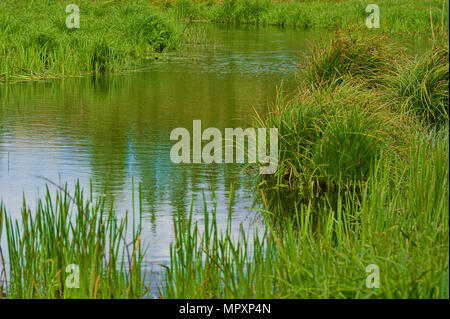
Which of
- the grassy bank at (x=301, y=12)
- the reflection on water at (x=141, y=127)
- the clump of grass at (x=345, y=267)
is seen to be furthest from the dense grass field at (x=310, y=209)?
the grassy bank at (x=301, y=12)

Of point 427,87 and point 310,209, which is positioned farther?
point 427,87

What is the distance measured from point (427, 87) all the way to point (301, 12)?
2214 centimetres

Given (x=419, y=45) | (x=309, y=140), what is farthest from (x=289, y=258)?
(x=419, y=45)

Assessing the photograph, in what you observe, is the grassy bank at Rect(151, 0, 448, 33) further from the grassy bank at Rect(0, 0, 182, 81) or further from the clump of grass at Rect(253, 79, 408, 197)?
the clump of grass at Rect(253, 79, 408, 197)

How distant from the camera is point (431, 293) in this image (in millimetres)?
4117

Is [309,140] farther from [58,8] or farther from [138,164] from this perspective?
[58,8]

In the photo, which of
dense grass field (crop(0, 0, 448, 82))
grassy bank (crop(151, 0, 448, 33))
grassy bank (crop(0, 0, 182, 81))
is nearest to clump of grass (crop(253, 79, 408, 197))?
dense grass field (crop(0, 0, 448, 82))

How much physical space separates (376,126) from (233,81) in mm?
8167

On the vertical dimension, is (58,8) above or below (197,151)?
above

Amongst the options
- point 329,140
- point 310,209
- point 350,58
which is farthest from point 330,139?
point 350,58

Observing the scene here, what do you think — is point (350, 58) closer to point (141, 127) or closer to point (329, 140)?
point (141, 127)

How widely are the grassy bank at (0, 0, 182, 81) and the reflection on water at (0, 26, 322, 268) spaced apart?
630 mm

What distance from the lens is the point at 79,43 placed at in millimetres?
16641

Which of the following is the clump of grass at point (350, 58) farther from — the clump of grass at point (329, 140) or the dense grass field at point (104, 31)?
the clump of grass at point (329, 140)
